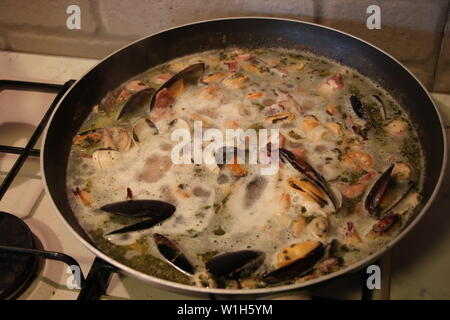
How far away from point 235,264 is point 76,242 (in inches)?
20.0

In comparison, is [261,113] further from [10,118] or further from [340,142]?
[10,118]

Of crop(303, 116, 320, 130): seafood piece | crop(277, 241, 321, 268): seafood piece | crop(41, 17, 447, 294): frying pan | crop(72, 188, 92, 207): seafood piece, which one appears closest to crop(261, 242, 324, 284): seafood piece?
crop(277, 241, 321, 268): seafood piece

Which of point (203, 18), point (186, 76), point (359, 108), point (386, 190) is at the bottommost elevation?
point (386, 190)

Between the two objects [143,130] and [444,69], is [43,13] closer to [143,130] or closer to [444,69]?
[143,130]

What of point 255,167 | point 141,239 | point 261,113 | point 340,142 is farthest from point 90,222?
point 340,142

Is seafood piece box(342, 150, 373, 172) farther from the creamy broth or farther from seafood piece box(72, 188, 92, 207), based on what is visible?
seafood piece box(72, 188, 92, 207)

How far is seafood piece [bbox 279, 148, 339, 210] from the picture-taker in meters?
1.20

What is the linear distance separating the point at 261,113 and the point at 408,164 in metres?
0.50

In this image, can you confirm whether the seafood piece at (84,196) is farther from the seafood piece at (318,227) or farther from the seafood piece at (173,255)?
the seafood piece at (318,227)

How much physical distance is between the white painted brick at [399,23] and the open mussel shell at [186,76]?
0.50 metres

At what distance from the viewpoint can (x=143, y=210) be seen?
1.20 metres

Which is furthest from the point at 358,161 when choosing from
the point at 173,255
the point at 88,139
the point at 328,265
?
the point at 88,139

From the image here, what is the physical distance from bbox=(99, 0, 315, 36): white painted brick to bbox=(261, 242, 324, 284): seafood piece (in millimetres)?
956

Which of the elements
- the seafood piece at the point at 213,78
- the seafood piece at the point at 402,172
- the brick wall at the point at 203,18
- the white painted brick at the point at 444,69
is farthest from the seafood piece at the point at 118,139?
the white painted brick at the point at 444,69
